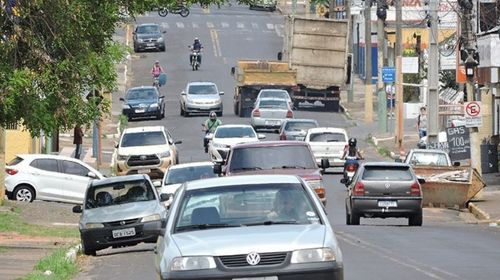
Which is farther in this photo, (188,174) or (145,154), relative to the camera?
(145,154)

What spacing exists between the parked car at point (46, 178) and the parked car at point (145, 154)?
4603mm

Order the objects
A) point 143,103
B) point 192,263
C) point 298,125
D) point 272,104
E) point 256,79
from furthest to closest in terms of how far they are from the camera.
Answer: point 256,79, point 143,103, point 272,104, point 298,125, point 192,263

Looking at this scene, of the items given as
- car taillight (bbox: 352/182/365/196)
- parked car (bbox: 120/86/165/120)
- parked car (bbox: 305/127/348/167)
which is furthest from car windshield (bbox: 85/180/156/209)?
parked car (bbox: 120/86/165/120)

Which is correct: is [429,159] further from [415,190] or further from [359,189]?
[359,189]

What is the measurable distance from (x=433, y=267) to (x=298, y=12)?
91.8 metres

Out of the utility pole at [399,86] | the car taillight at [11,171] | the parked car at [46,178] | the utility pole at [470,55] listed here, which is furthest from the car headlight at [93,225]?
the utility pole at [399,86]

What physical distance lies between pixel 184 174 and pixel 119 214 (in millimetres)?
9358

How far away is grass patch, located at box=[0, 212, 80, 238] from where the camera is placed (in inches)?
1209

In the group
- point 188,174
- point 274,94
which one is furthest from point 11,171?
point 274,94

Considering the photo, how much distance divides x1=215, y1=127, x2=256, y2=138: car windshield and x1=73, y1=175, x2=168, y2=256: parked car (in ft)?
70.9

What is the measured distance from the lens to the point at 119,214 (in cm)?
2581

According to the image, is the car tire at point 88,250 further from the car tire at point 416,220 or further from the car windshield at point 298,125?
the car windshield at point 298,125

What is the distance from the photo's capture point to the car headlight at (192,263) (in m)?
13.4

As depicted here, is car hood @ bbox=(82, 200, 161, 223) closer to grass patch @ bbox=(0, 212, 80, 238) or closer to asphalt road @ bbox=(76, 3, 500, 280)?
asphalt road @ bbox=(76, 3, 500, 280)
